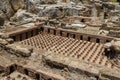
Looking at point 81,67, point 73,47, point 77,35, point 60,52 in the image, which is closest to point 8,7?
point 77,35

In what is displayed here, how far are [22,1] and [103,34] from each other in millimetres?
18984

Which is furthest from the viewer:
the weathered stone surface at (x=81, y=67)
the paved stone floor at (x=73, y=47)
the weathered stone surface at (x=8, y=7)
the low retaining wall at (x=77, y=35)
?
the weathered stone surface at (x=8, y=7)

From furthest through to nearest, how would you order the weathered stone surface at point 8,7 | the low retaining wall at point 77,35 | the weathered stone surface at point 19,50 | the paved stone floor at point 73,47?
the weathered stone surface at point 8,7
the low retaining wall at point 77,35
the paved stone floor at point 73,47
the weathered stone surface at point 19,50

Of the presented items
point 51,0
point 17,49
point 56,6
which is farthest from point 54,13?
point 17,49

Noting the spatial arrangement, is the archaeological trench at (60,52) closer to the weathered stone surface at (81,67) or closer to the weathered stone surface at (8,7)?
the weathered stone surface at (81,67)

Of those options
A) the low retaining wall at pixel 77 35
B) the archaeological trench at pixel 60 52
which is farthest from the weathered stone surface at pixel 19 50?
the low retaining wall at pixel 77 35

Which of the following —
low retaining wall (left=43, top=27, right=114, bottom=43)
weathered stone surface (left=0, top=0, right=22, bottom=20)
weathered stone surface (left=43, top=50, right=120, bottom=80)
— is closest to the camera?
weathered stone surface (left=43, top=50, right=120, bottom=80)

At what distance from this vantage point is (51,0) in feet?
79.1

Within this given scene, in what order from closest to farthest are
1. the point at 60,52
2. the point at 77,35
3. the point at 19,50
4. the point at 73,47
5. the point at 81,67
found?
1. the point at 81,67
2. the point at 19,50
3. the point at 60,52
4. the point at 73,47
5. the point at 77,35

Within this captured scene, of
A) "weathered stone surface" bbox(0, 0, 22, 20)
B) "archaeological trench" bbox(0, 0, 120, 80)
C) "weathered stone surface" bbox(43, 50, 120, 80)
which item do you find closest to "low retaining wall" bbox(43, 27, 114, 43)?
"archaeological trench" bbox(0, 0, 120, 80)

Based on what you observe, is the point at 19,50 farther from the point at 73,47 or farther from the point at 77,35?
the point at 77,35

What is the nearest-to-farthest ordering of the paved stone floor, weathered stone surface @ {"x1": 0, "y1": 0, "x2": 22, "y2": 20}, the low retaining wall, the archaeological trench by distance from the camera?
the archaeological trench
the paved stone floor
the low retaining wall
weathered stone surface @ {"x1": 0, "y1": 0, "x2": 22, "y2": 20}

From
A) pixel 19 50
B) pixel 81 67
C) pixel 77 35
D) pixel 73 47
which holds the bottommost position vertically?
pixel 73 47

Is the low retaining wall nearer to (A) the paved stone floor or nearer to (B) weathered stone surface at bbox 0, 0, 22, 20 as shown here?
(A) the paved stone floor
